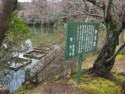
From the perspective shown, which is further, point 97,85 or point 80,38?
point 97,85

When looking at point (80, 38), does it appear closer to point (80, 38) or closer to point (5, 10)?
point (80, 38)

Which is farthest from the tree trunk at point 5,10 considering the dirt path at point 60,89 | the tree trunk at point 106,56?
the tree trunk at point 106,56

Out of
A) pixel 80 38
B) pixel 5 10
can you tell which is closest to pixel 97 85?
pixel 80 38

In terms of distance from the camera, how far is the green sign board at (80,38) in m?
4.04

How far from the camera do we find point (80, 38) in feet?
14.1

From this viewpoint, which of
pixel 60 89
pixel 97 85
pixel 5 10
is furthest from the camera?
pixel 97 85

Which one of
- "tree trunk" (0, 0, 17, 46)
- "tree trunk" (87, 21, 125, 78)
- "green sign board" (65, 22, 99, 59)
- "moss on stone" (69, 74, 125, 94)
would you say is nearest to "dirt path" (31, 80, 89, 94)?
"moss on stone" (69, 74, 125, 94)

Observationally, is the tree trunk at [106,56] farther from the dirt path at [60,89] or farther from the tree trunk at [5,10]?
the tree trunk at [5,10]

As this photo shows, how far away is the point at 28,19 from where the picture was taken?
31859mm

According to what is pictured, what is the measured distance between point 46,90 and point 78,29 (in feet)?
4.46

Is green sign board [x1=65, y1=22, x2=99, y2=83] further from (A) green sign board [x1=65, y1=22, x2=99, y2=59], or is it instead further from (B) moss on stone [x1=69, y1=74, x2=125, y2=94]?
(B) moss on stone [x1=69, y1=74, x2=125, y2=94]

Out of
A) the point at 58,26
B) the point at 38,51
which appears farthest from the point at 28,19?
the point at 58,26

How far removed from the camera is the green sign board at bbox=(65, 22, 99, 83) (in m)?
4.04

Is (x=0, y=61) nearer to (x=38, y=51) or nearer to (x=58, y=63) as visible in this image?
(x=58, y=63)
